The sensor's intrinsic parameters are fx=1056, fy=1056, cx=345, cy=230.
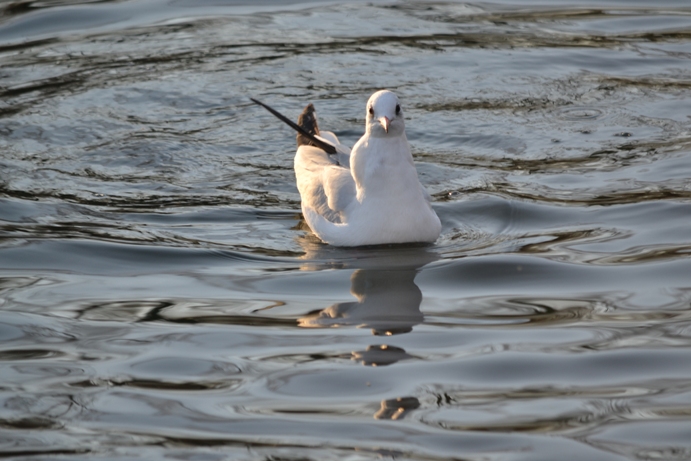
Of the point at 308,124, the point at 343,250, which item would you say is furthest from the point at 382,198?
the point at 308,124

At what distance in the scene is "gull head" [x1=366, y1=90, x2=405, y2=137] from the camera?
6871 millimetres

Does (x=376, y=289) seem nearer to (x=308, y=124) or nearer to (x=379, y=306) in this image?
(x=379, y=306)

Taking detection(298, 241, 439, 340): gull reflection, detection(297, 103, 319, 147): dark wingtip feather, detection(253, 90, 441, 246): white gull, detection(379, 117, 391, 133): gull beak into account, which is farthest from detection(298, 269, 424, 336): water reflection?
detection(297, 103, 319, 147): dark wingtip feather

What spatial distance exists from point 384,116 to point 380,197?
0.59 meters

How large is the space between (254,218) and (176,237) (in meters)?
0.78

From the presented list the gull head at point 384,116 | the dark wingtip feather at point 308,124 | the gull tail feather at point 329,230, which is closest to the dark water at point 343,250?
the gull tail feather at point 329,230

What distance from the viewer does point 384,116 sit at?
6871 millimetres

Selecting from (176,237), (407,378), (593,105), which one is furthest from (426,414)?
(593,105)

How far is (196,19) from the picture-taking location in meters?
13.3

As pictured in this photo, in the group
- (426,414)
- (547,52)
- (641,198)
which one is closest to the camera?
(426,414)

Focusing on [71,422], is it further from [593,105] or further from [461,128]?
[593,105]

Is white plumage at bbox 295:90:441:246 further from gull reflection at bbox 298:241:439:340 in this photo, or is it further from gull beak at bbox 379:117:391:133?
gull reflection at bbox 298:241:439:340

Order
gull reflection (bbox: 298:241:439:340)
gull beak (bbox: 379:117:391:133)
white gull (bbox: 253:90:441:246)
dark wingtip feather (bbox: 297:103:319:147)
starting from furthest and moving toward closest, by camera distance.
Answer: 1. dark wingtip feather (bbox: 297:103:319:147)
2. white gull (bbox: 253:90:441:246)
3. gull beak (bbox: 379:117:391:133)
4. gull reflection (bbox: 298:241:439:340)

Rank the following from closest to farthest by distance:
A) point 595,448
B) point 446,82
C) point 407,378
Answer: point 595,448 < point 407,378 < point 446,82
